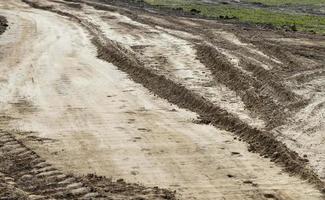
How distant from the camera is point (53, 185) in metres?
8.68

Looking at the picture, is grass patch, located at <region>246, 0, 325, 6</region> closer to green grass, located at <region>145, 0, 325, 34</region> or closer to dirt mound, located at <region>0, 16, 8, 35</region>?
green grass, located at <region>145, 0, 325, 34</region>

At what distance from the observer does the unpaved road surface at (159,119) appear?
29.5ft

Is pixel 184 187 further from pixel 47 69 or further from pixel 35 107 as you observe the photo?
pixel 47 69

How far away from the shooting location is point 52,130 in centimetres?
1167

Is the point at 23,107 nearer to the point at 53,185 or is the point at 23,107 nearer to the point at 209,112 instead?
the point at 209,112

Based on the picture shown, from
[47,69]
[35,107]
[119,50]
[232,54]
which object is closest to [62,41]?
[119,50]

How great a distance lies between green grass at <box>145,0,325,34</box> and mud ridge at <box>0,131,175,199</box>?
2160 cm

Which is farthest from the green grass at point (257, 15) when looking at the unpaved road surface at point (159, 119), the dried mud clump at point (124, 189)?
the dried mud clump at point (124, 189)

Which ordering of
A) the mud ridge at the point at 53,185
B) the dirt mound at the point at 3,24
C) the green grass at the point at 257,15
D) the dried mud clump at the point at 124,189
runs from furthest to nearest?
the green grass at the point at 257,15 → the dirt mound at the point at 3,24 → the dried mud clump at the point at 124,189 → the mud ridge at the point at 53,185

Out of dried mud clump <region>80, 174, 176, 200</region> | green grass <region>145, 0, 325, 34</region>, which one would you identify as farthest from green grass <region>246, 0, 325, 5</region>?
dried mud clump <region>80, 174, 176, 200</region>

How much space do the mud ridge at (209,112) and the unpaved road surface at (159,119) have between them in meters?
0.03

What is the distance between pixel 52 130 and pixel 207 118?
127 inches

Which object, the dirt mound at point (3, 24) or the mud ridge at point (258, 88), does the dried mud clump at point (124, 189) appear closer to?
the mud ridge at point (258, 88)

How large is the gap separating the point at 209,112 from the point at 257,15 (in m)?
25.8
